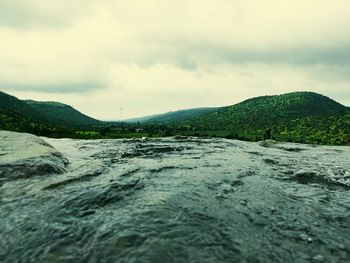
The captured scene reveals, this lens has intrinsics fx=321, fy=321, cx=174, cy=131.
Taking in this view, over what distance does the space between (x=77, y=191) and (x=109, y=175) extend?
11.6 feet

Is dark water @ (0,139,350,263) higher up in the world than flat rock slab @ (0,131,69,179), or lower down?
lower down

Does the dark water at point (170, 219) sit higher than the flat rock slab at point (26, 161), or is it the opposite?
the flat rock slab at point (26, 161)

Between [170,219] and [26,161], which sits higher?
[26,161]

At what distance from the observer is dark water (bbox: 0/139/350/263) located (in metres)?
7.55

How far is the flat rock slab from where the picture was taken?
1430 cm

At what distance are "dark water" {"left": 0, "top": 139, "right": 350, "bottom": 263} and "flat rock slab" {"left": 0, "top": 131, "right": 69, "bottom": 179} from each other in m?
0.99

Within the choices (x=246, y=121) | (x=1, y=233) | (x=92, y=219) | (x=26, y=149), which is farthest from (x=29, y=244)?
(x=246, y=121)

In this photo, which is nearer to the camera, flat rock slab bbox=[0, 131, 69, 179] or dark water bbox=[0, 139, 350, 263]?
dark water bbox=[0, 139, 350, 263]

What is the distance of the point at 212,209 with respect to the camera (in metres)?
10.6

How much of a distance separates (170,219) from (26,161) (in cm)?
951

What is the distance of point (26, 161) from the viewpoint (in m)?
15.6

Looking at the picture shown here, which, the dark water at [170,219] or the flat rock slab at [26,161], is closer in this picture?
the dark water at [170,219]

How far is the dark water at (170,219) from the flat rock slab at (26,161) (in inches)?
39.0

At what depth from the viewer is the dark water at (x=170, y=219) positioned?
7.55m
